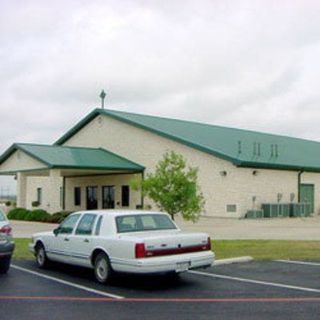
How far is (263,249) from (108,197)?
84.2 ft

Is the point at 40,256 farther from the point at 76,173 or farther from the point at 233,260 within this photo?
the point at 76,173

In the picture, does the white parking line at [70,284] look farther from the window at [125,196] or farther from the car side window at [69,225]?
the window at [125,196]

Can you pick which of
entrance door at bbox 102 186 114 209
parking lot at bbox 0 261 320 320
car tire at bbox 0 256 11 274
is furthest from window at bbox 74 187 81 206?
car tire at bbox 0 256 11 274

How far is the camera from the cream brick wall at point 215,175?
34.9m

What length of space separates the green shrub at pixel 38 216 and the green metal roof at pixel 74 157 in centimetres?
267

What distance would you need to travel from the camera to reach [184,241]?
11.4m

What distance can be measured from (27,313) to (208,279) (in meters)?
4.39

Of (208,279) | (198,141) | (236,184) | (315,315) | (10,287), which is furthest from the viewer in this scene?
(198,141)

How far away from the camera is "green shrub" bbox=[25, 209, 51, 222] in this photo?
33875 millimetres

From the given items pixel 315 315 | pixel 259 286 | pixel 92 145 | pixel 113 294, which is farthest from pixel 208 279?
pixel 92 145

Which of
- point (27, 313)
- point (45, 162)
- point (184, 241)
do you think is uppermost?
point (45, 162)

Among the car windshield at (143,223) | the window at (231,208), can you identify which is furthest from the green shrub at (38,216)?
the car windshield at (143,223)

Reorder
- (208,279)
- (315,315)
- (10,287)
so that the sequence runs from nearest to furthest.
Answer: (315,315)
(10,287)
(208,279)

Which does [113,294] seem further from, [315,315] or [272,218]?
[272,218]
